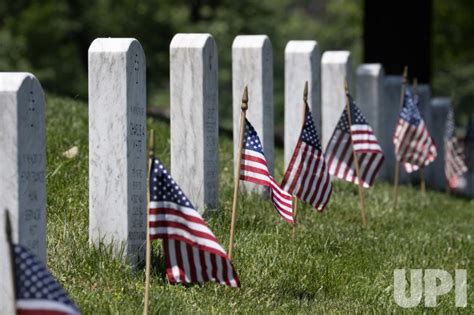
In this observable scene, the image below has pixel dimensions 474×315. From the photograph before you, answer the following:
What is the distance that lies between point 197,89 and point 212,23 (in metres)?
34.4

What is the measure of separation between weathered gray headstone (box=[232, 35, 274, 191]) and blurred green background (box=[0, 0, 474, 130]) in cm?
2492

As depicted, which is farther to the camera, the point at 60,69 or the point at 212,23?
the point at 212,23

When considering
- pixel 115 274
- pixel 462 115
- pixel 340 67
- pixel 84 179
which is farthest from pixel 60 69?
pixel 115 274

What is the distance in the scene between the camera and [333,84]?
12938 millimetres

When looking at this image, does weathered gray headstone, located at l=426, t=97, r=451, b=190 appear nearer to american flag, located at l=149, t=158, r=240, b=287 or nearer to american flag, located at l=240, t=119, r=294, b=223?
american flag, located at l=240, t=119, r=294, b=223

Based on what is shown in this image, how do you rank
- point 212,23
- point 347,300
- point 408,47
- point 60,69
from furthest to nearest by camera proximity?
point 212,23 → point 60,69 → point 408,47 → point 347,300

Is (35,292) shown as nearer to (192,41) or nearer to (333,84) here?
Answer: (192,41)

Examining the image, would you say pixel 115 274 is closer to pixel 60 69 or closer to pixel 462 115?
pixel 60 69

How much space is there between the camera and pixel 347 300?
752 cm

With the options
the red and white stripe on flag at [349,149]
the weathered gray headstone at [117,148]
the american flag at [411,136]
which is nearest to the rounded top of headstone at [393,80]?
the american flag at [411,136]

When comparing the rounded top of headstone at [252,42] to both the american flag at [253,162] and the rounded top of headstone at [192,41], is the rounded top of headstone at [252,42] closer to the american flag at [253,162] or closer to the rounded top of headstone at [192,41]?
the rounded top of headstone at [192,41]

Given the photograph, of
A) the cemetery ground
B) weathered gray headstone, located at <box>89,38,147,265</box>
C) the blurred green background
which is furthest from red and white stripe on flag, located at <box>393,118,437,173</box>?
the blurred green background

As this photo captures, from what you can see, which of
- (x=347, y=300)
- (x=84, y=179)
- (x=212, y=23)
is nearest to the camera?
(x=347, y=300)

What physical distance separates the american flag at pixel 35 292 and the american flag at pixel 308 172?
11.8ft
